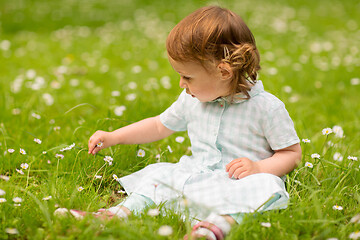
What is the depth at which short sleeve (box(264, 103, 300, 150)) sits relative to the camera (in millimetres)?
2143

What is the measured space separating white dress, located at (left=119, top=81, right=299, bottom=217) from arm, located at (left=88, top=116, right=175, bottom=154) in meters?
0.21

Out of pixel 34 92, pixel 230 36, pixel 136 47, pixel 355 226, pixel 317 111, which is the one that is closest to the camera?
pixel 355 226

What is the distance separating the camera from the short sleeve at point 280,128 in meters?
2.14

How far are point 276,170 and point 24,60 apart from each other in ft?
15.2

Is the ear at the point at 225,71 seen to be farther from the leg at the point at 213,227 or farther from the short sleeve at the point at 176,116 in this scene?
the leg at the point at 213,227

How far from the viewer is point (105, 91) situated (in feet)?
14.9

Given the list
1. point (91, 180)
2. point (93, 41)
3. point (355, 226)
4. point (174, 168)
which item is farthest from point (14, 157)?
point (93, 41)

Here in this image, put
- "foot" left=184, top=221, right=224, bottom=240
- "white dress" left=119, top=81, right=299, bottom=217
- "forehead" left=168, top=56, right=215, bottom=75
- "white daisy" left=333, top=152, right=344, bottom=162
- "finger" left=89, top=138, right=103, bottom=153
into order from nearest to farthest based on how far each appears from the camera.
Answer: "foot" left=184, top=221, right=224, bottom=240
"white dress" left=119, top=81, right=299, bottom=217
"forehead" left=168, top=56, right=215, bottom=75
"finger" left=89, top=138, right=103, bottom=153
"white daisy" left=333, top=152, right=344, bottom=162

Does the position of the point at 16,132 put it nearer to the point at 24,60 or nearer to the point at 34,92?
the point at 34,92

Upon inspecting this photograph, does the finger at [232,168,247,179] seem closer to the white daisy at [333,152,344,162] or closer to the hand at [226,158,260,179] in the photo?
the hand at [226,158,260,179]

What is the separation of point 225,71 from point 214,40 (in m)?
0.17

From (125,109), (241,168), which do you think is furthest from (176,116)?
(125,109)

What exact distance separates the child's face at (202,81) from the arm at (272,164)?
0.36 meters

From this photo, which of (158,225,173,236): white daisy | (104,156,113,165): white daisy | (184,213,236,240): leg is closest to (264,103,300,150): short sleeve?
(184,213,236,240): leg
